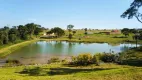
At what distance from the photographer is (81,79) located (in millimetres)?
16906

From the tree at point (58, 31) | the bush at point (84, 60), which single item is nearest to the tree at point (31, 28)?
the tree at point (58, 31)

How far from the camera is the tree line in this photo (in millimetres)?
95738

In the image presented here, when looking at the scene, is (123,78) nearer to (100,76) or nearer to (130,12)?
(100,76)

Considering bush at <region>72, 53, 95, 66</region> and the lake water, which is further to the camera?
the lake water

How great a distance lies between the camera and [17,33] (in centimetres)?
12481

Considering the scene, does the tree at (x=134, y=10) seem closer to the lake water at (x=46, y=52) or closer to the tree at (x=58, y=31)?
the lake water at (x=46, y=52)

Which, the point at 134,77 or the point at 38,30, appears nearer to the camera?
the point at 134,77

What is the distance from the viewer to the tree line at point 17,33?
95.7 m

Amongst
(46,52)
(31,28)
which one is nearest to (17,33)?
(31,28)

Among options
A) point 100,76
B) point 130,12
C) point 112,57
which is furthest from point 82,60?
point 100,76

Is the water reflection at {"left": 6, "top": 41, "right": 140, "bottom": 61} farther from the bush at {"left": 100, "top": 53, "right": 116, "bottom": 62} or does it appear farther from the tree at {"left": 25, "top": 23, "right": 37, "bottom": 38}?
A: the tree at {"left": 25, "top": 23, "right": 37, "bottom": 38}

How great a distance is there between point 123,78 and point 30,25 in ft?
473

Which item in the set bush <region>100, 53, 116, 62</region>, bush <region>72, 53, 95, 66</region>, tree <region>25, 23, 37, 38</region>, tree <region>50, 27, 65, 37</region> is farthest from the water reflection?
tree <region>25, 23, 37, 38</region>

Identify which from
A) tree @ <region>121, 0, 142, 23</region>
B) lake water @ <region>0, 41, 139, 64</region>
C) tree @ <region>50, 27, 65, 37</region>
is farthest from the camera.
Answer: tree @ <region>50, 27, 65, 37</region>
